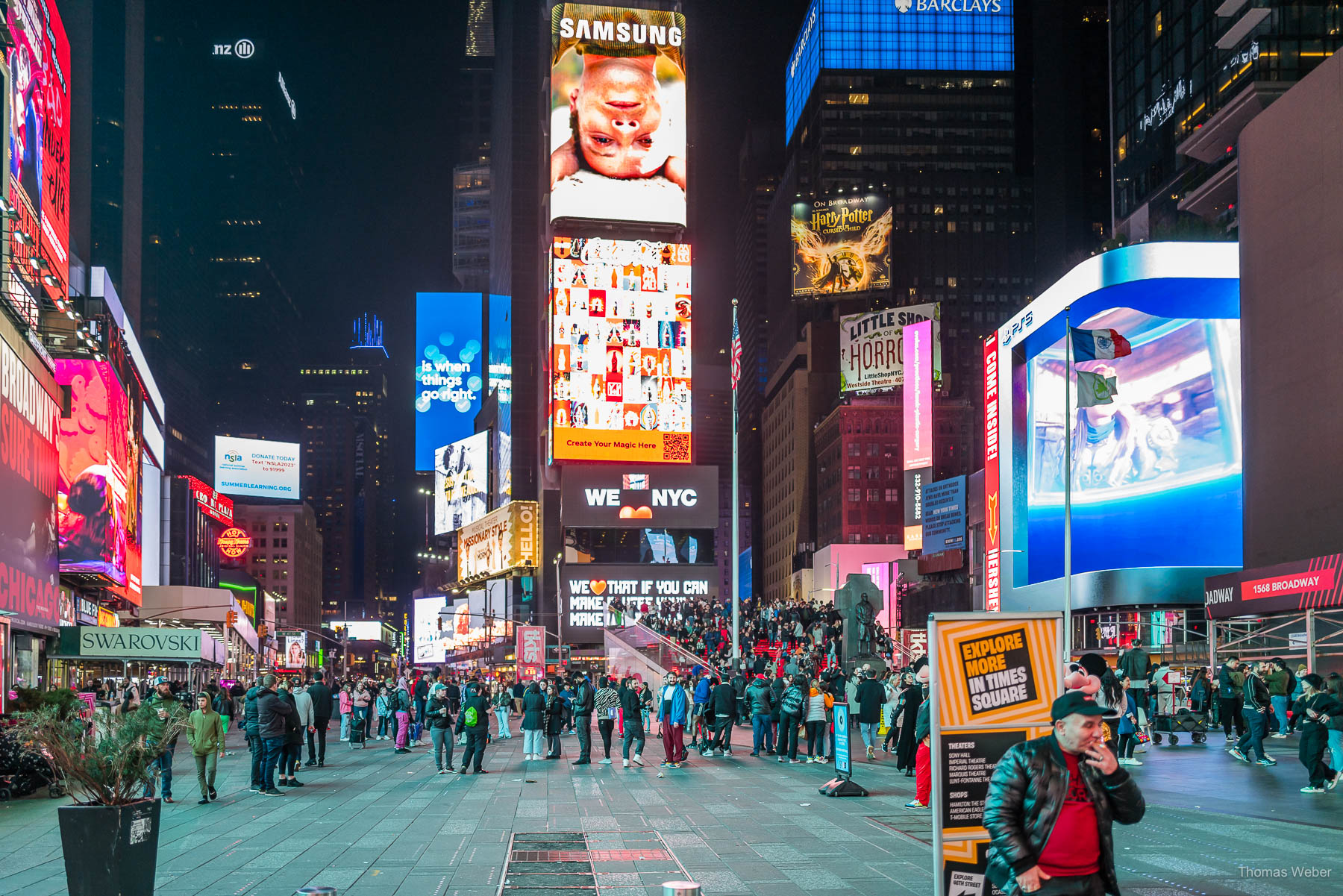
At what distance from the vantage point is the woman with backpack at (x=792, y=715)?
85.6 ft

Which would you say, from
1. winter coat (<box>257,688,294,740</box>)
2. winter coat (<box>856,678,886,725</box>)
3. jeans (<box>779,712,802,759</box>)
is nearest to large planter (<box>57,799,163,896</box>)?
winter coat (<box>257,688,294,740</box>)

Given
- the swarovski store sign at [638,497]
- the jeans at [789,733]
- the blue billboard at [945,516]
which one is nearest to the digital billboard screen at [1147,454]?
the swarovski store sign at [638,497]

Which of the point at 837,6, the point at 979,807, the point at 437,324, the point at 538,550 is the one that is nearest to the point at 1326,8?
the point at 538,550

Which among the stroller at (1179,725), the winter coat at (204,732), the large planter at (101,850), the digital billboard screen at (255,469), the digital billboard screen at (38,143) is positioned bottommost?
the stroller at (1179,725)

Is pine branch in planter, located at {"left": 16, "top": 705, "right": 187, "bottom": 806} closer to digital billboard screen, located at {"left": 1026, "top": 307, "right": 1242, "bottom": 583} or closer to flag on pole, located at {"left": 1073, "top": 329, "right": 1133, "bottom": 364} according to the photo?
flag on pole, located at {"left": 1073, "top": 329, "right": 1133, "bottom": 364}

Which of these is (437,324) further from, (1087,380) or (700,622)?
(1087,380)

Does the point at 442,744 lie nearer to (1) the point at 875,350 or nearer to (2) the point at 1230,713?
(2) the point at 1230,713

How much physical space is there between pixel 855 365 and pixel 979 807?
112 m

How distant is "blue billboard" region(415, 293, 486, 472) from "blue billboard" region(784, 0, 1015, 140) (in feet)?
223

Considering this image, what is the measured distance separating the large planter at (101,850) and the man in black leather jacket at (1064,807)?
5951 millimetres

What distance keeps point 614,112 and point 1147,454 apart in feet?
128

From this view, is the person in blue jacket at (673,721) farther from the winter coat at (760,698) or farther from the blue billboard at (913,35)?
the blue billboard at (913,35)

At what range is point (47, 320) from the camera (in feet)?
148

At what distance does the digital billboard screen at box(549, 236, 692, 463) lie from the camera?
258 ft
